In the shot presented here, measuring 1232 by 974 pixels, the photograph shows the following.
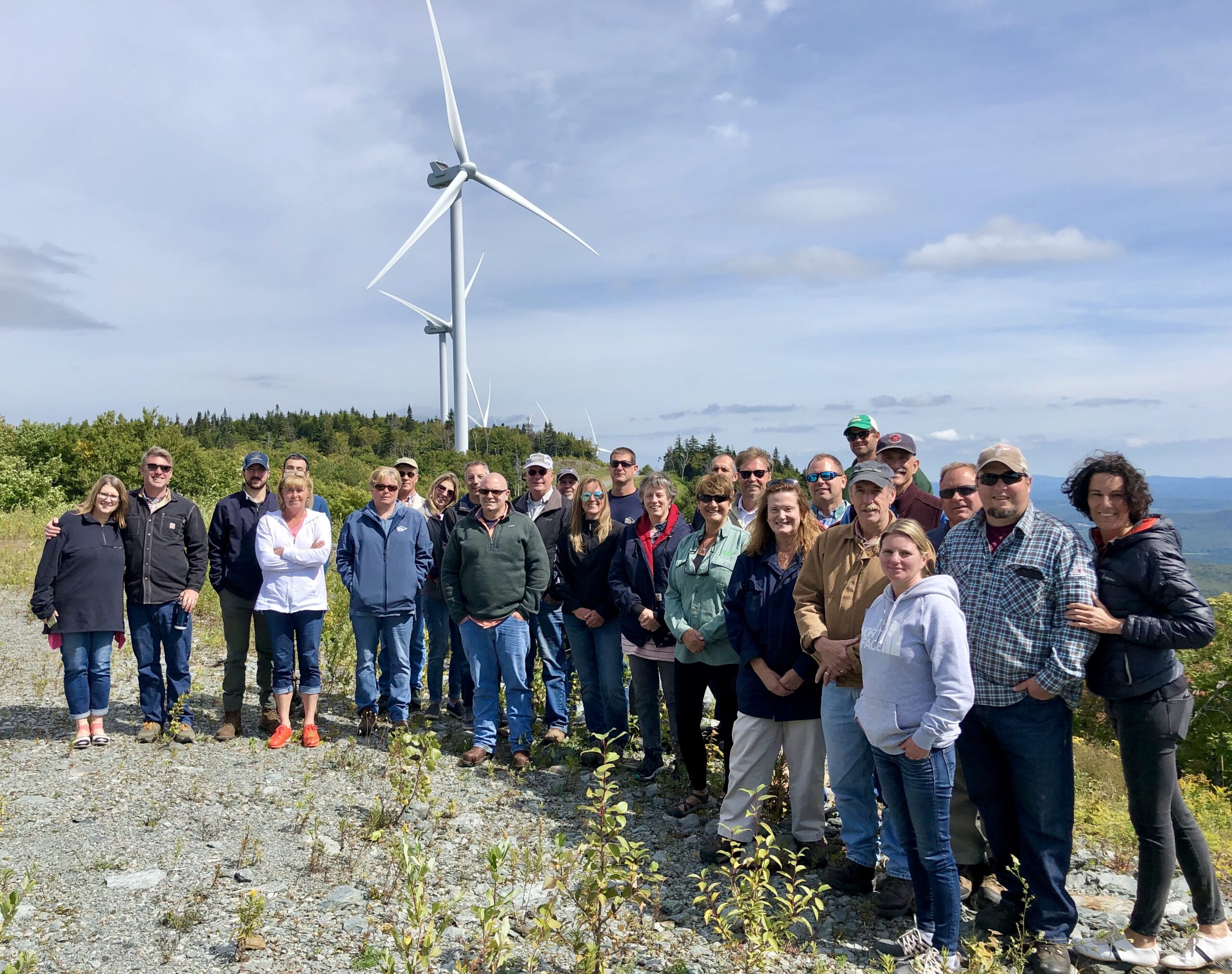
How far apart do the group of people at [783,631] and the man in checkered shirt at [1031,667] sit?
1 centimetres

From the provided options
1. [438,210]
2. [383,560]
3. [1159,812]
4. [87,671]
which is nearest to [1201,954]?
[1159,812]

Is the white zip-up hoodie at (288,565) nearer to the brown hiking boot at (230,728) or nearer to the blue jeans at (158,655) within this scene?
the blue jeans at (158,655)

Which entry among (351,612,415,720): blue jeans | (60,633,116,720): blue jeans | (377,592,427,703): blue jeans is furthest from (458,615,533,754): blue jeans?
(60,633,116,720): blue jeans

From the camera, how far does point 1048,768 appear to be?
4.08 meters

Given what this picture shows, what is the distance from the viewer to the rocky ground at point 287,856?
4.21m

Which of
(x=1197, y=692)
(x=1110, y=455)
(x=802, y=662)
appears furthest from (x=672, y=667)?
(x=1197, y=692)

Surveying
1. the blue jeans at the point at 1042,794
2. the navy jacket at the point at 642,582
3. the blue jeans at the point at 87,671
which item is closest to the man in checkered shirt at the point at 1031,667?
the blue jeans at the point at 1042,794

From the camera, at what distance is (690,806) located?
20.1ft

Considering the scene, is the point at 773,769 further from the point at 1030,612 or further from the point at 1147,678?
the point at 1147,678

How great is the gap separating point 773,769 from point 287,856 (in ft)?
10.2

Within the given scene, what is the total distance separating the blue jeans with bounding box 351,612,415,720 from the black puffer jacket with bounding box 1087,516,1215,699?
5.46 meters

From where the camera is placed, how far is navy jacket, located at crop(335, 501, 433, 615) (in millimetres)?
7379

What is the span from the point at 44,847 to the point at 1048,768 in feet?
19.3

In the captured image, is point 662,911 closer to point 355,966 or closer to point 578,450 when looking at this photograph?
point 355,966
